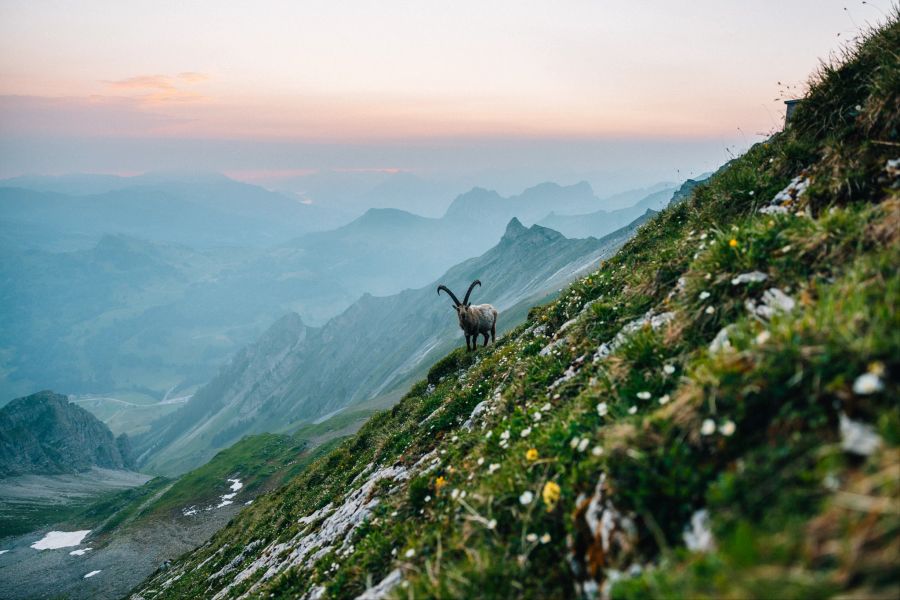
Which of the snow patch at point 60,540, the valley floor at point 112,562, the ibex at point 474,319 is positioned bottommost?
the snow patch at point 60,540

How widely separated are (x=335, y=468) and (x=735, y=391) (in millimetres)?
26549

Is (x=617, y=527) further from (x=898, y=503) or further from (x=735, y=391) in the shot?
(x=898, y=503)

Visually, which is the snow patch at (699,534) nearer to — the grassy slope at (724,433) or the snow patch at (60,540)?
the grassy slope at (724,433)

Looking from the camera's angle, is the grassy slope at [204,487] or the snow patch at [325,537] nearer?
the snow patch at [325,537]

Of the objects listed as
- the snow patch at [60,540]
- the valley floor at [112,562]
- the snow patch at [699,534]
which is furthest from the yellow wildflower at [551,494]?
the snow patch at [60,540]

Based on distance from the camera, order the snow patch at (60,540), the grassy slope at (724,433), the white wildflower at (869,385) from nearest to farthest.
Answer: the grassy slope at (724,433) → the white wildflower at (869,385) → the snow patch at (60,540)

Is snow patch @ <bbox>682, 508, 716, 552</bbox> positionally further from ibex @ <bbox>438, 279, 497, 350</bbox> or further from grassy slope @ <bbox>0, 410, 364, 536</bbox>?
grassy slope @ <bbox>0, 410, 364, 536</bbox>

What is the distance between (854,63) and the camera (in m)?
9.50

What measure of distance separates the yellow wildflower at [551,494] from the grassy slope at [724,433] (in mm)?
27

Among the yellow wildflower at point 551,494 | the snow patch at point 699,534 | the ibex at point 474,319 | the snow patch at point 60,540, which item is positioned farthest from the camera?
the snow patch at point 60,540

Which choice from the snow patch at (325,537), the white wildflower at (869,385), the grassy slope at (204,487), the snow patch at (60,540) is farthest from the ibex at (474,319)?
the snow patch at (60,540)

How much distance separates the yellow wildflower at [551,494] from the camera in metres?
5.24

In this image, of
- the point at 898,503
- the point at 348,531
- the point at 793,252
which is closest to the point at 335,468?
the point at 348,531

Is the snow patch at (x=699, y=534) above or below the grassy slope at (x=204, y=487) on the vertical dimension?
above
